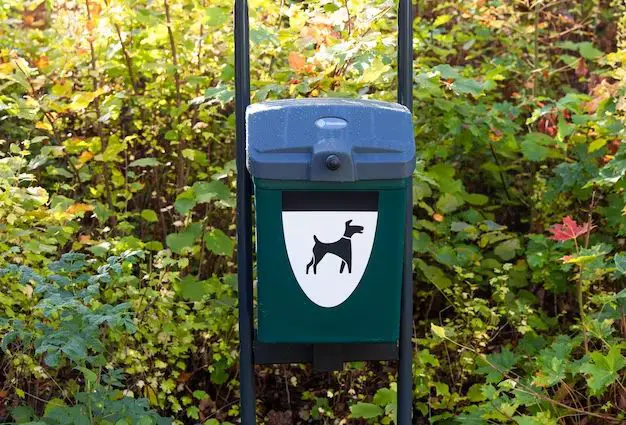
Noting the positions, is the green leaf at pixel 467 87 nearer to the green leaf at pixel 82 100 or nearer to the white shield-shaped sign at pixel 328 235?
the white shield-shaped sign at pixel 328 235

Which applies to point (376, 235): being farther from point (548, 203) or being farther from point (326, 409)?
point (548, 203)

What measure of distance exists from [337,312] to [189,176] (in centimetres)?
193

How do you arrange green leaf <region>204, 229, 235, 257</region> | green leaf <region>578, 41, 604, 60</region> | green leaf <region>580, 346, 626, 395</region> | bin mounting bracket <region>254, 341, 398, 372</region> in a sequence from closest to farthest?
bin mounting bracket <region>254, 341, 398, 372</region>
green leaf <region>580, 346, 626, 395</region>
green leaf <region>204, 229, 235, 257</region>
green leaf <region>578, 41, 604, 60</region>

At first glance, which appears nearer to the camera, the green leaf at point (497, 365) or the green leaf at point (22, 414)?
the green leaf at point (22, 414)

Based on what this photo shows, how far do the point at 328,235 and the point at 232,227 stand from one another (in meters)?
1.24

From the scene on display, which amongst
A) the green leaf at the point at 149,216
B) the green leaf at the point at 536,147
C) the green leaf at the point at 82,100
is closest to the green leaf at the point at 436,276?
the green leaf at the point at 536,147

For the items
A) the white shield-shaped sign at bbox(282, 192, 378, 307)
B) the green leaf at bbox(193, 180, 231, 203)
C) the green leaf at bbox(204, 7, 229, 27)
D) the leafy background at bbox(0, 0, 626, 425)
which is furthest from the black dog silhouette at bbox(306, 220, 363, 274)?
the green leaf at bbox(204, 7, 229, 27)

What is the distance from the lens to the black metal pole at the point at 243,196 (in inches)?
105

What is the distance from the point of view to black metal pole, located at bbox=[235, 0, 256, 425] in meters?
2.67

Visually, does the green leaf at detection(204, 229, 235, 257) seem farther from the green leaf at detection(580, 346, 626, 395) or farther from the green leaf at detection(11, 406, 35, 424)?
the green leaf at detection(580, 346, 626, 395)

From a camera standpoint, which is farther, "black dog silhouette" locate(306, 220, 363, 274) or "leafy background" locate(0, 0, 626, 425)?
"leafy background" locate(0, 0, 626, 425)

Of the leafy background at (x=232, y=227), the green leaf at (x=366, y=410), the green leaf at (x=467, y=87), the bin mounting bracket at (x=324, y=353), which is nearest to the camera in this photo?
the bin mounting bracket at (x=324, y=353)

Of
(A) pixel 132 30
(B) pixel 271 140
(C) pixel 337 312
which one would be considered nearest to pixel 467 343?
(C) pixel 337 312

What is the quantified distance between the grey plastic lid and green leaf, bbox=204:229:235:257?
1.20 metres
